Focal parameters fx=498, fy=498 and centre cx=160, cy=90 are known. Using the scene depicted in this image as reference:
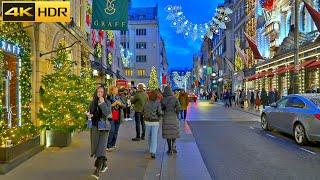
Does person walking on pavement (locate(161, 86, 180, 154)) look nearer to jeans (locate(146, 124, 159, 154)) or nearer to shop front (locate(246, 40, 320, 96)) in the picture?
jeans (locate(146, 124, 159, 154))

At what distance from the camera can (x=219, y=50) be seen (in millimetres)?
97938

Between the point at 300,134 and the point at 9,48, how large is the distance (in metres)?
8.72

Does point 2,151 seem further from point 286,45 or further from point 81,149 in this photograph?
point 286,45

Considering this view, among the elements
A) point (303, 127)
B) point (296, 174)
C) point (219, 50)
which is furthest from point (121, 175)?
point (219, 50)

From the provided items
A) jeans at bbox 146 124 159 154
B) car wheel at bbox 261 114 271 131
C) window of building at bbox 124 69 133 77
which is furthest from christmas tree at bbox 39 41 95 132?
window of building at bbox 124 69 133 77

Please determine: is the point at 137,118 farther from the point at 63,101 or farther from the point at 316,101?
the point at 316,101

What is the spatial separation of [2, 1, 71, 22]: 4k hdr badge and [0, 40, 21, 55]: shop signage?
3.83ft

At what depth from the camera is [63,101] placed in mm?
13781

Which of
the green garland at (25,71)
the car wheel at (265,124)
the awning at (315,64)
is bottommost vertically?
the car wheel at (265,124)

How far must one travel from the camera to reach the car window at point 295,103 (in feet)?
51.0

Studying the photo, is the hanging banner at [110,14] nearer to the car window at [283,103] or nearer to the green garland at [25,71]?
the green garland at [25,71]

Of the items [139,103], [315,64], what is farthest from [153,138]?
[315,64]

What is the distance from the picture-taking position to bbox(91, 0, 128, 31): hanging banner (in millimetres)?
20609

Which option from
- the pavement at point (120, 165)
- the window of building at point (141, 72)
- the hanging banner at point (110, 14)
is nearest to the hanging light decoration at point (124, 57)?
the window of building at point (141, 72)
